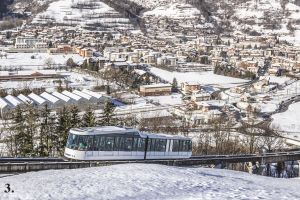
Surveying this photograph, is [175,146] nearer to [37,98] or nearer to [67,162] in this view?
[67,162]

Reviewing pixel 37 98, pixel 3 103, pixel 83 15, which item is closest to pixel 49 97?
pixel 37 98

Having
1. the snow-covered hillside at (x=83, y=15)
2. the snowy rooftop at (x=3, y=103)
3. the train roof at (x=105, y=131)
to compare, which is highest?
the snow-covered hillside at (x=83, y=15)

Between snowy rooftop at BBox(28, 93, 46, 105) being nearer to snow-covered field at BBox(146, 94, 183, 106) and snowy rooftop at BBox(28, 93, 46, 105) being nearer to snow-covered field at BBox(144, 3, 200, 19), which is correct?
snow-covered field at BBox(146, 94, 183, 106)

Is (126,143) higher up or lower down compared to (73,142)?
lower down

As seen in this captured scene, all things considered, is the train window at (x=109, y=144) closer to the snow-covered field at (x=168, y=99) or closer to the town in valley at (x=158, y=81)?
the town in valley at (x=158, y=81)

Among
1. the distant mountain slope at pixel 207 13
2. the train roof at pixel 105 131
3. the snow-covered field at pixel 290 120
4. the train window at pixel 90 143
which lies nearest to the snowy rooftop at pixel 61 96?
the snow-covered field at pixel 290 120

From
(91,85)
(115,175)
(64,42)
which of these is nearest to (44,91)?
(91,85)

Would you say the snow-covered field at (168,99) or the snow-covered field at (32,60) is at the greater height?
the snow-covered field at (32,60)

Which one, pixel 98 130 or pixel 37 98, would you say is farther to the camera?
pixel 37 98
